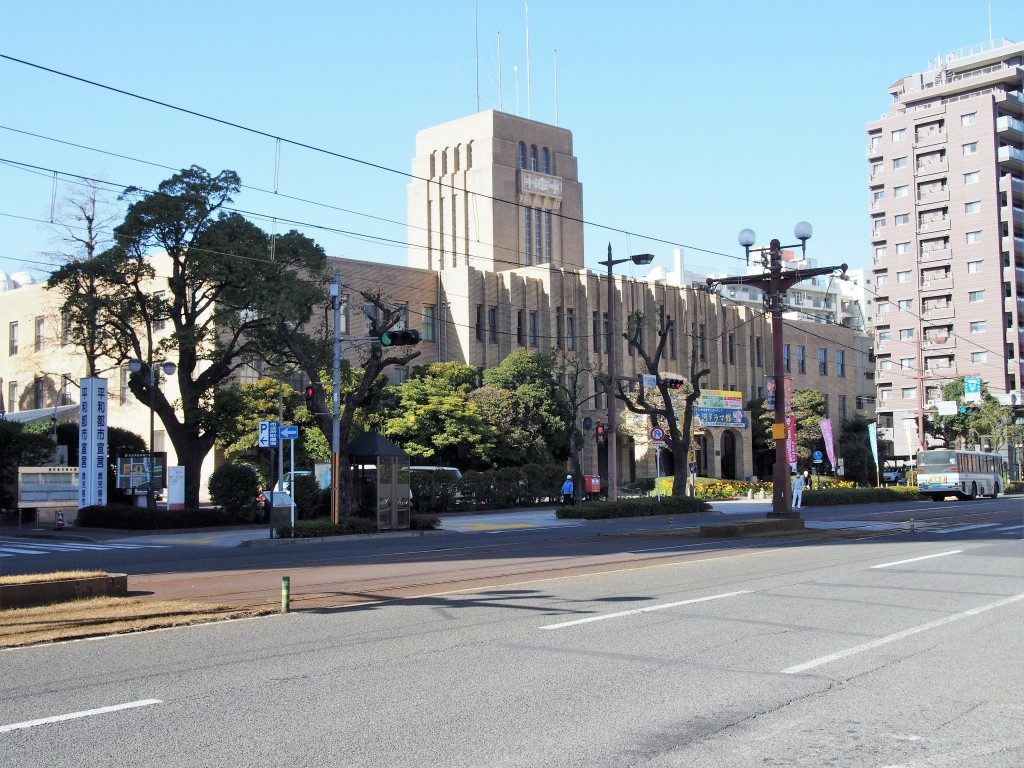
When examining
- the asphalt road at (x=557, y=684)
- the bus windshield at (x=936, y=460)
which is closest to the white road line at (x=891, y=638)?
the asphalt road at (x=557, y=684)

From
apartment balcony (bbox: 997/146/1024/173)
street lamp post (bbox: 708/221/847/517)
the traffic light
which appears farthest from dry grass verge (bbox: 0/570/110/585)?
apartment balcony (bbox: 997/146/1024/173)

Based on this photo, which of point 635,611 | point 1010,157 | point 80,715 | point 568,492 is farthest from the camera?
point 1010,157

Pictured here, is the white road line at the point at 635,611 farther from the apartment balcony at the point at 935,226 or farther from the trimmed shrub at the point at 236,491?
the apartment balcony at the point at 935,226

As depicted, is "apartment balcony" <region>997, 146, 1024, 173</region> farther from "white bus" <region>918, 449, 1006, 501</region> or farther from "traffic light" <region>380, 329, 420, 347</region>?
"traffic light" <region>380, 329, 420, 347</region>

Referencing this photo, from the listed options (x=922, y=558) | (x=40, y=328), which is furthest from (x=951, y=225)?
(x=922, y=558)

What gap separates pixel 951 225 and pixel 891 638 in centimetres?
8347

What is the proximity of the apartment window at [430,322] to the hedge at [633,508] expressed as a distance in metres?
24.9

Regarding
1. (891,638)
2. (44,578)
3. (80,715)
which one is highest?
(44,578)

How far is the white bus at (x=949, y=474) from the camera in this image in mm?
55531

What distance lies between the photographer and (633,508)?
3966cm

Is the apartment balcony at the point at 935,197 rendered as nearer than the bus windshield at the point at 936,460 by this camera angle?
No

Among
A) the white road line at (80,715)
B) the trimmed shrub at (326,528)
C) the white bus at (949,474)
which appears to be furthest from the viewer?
the white bus at (949,474)

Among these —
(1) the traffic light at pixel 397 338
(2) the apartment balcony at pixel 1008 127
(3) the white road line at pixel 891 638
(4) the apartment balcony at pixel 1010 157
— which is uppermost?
(2) the apartment balcony at pixel 1008 127

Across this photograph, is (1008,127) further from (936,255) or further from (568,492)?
(568,492)
